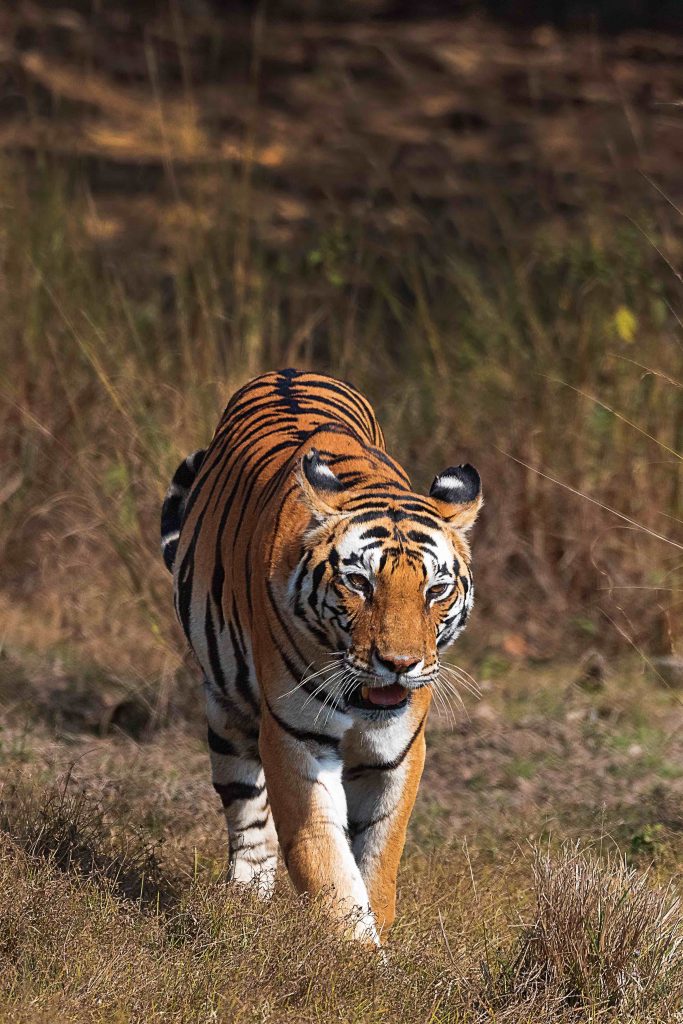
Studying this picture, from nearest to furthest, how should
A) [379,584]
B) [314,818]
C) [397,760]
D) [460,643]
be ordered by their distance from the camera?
[379,584] < [314,818] < [397,760] < [460,643]

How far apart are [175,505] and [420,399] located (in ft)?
7.73

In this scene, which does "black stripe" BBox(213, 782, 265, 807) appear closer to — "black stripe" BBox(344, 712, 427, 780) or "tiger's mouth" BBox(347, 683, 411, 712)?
"black stripe" BBox(344, 712, 427, 780)

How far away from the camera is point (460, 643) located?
6816 millimetres

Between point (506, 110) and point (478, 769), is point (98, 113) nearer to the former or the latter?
point (506, 110)

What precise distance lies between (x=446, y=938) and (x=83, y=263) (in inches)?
160

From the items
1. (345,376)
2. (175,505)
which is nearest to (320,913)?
(175,505)

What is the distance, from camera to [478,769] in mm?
5680

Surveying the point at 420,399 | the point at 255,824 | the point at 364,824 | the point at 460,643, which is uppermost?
the point at 364,824

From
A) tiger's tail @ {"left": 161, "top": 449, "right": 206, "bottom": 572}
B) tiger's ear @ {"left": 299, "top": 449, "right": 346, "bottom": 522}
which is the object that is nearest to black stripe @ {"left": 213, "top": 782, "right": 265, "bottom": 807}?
tiger's tail @ {"left": 161, "top": 449, "right": 206, "bottom": 572}

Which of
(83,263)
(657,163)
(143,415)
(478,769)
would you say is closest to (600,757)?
(478,769)

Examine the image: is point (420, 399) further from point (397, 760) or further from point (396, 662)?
point (396, 662)

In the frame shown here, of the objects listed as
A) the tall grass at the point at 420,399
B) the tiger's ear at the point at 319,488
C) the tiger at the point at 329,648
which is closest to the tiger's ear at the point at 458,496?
the tiger at the point at 329,648

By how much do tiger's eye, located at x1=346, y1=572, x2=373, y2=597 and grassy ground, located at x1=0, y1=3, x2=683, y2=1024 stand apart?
2.27ft

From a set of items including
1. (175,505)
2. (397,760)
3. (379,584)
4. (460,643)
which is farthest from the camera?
(460,643)
